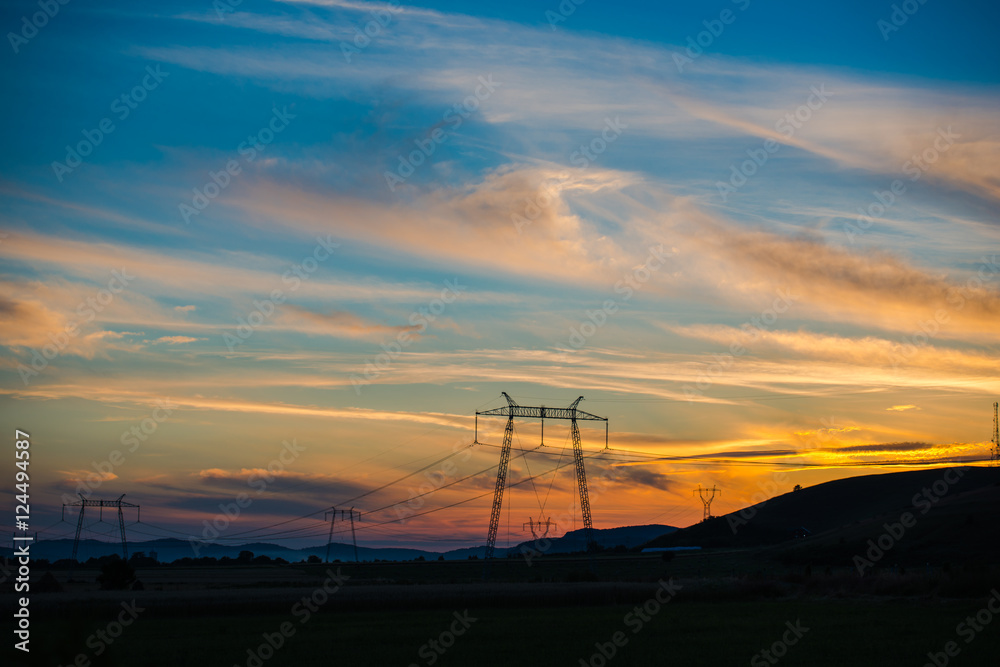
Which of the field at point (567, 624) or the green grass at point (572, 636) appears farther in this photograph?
the field at point (567, 624)

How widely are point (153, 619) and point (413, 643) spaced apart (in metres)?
28.8

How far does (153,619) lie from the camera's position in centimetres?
6316

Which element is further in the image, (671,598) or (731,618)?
(671,598)

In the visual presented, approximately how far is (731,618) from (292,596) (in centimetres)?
4067

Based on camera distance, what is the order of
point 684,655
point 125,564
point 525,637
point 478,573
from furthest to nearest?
1. point 478,573
2. point 125,564
3. point 525,637
4. point 684,655

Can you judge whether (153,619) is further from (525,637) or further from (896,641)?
(896,641)

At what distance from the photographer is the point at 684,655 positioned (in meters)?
40.1

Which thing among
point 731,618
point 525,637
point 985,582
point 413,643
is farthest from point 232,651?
point 985,582

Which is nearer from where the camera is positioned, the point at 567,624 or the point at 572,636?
the point at 572,636

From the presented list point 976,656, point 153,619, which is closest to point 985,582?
point 976,656

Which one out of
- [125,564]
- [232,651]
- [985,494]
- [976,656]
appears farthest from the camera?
[985,494]

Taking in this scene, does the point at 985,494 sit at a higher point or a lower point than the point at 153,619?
higher

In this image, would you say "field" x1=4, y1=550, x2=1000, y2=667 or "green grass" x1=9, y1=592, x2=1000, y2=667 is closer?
"green grass" x1=9, y1=592, x2=1000, y2=667

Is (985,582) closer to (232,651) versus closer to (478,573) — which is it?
(232,651)
